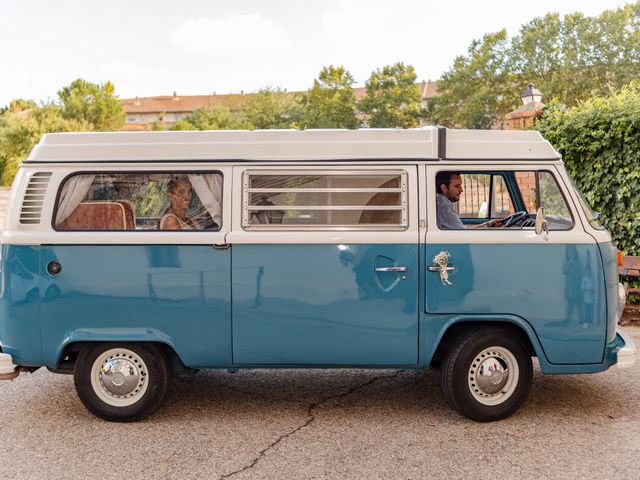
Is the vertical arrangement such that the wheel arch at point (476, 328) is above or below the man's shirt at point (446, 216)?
below

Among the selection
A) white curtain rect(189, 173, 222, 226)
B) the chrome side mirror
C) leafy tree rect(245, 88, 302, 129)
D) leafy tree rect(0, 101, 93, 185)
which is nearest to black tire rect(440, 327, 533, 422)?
the chrome side mirror

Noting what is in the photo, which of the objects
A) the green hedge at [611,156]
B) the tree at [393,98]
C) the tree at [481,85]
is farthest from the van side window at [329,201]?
the tree at [393,98]

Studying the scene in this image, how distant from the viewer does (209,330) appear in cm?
504

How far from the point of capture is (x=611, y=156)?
935cm

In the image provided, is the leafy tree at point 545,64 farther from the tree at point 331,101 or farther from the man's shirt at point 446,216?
the man's shirt at point 446,216

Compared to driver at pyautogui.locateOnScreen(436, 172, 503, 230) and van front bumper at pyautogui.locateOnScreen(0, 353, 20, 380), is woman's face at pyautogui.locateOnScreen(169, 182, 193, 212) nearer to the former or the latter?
van front bumper at pyautogui.locateOnScreen(0, 353, 20, 380)

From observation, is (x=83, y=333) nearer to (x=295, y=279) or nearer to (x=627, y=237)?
(x=295, y=279)

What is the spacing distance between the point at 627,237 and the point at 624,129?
1.46 m

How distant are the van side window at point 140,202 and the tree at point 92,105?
48.5m

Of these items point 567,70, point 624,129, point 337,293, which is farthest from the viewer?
point 567,70

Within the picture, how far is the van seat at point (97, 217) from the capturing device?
16.8 feet

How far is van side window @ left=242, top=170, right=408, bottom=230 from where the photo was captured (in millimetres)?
5016

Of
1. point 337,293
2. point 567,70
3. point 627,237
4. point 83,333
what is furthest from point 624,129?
point 567,70

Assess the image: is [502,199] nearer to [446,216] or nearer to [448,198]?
[448,198]
